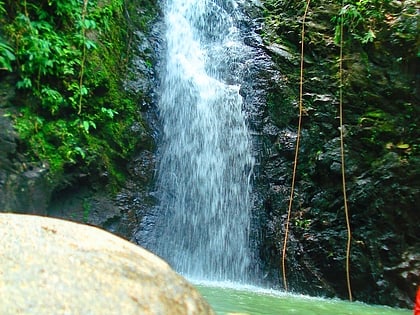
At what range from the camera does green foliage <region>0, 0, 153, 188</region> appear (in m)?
5.14

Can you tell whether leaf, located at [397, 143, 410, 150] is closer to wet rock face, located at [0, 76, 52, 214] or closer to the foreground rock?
wet rock face, located at [0, 76, 52, 214]

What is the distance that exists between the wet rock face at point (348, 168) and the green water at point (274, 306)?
0.54 m

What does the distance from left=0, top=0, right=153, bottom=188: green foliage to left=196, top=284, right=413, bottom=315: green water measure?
87.7 inches

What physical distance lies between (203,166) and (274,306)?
3.16 m

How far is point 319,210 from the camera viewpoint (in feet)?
20.8

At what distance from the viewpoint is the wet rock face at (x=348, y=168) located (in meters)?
5.81

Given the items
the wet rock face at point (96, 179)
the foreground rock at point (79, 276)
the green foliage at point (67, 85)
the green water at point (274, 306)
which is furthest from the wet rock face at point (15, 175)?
the foreground rock at point (79, 276)

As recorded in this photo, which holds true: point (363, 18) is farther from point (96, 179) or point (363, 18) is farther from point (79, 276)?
point (79, 276)

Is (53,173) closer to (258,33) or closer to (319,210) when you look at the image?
(319,210)

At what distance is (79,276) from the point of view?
1711 mm

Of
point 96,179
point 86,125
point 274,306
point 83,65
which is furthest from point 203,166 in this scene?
point 274,306

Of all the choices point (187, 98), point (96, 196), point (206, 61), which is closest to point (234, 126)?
point (187, 98)

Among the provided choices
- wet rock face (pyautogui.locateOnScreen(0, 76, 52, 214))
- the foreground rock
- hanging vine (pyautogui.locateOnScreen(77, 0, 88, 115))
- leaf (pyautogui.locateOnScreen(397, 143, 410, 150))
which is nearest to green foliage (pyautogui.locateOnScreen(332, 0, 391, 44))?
leaf (pyautogui.locateOnScreen(397, 143, 410, 150))

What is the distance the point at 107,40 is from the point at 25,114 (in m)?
2.01
